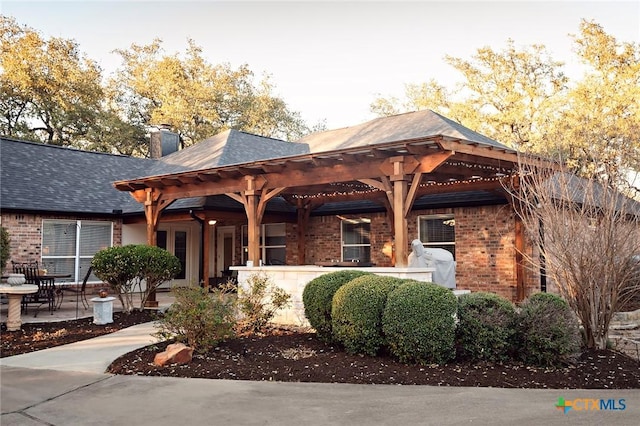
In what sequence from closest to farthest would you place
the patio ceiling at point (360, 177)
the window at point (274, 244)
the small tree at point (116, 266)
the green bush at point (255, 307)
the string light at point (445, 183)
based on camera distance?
the patio ceiling at point (360, 177) < the green bush at point (255, 307) < the string light at point (445, 183) < the small tree at point (116, 266) < the window at point (274, 244)

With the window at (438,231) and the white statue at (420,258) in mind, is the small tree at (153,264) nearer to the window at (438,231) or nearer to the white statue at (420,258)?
the white statue at (420,258)

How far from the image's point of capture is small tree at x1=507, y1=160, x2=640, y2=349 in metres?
7.04

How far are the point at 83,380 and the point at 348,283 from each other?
3.44 metres

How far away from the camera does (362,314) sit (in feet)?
22.8

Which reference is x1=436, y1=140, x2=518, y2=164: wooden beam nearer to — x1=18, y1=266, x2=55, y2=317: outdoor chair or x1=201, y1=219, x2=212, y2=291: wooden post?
x1=201, y1=219, x2=212, y2=291: wooden post

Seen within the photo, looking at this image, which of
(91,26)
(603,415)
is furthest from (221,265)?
(603,415)

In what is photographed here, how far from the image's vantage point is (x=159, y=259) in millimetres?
11586

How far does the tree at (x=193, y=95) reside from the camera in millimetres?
29406

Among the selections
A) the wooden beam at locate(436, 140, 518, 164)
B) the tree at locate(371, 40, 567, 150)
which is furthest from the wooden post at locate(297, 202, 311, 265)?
the tree at locate(371, 40, 567, 150)

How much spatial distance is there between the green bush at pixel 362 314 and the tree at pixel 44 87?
965 inches

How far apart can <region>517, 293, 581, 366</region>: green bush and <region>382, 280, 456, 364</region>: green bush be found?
2.95ft

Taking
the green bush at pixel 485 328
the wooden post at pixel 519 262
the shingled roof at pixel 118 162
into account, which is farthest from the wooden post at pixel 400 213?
the wooden post at pixel 519 262

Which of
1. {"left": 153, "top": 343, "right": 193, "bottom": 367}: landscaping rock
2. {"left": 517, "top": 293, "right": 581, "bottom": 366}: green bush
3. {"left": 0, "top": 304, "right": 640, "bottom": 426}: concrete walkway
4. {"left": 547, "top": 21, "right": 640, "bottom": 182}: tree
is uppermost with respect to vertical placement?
{"left": 547, "top": 21, "right": 640, "bottom": 182}: tree

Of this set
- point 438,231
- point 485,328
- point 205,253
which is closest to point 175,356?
point 485,328
